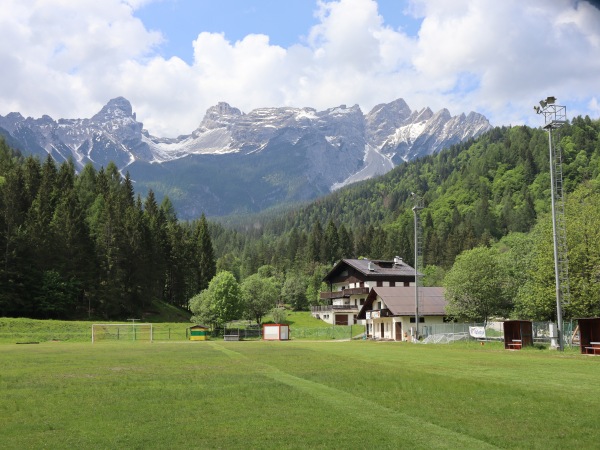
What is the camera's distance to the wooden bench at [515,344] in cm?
4469

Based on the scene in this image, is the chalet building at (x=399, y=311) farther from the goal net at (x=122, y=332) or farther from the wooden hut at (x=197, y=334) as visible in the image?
the goal net at (x=122, y=332)

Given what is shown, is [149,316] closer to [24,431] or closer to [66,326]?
[66,326]

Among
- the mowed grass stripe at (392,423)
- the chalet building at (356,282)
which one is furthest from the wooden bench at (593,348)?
the chalet building at (356,282)

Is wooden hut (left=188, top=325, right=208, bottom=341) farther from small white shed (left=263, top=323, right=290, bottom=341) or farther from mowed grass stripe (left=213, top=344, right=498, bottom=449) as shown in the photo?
mowed grass stripe (left=213, top=344, right=498, bottom=449)

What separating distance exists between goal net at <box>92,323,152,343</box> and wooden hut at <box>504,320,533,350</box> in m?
45.3

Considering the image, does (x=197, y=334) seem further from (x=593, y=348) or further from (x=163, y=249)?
(x=593, y=348)

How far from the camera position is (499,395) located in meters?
18.0

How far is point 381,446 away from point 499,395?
26.3 ft

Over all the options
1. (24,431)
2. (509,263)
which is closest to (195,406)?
(24,431)

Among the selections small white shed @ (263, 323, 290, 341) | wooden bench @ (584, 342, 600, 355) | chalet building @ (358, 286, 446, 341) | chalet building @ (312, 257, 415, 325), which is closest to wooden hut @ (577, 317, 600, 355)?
wooden bench @ (584, 342, 600, 355)

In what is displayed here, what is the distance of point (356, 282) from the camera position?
11188cm

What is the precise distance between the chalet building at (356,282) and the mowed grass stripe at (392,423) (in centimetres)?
8825

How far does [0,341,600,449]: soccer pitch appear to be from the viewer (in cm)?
1215

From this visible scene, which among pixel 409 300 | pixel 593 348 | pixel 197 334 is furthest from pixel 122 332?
pixel 593 348
